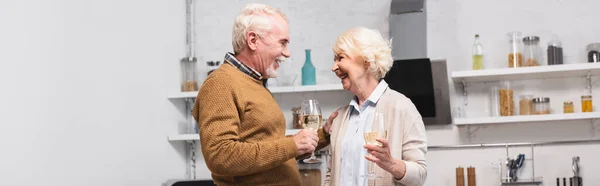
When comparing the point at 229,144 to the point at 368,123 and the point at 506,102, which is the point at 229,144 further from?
the point at 506,102

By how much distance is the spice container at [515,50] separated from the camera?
472cm

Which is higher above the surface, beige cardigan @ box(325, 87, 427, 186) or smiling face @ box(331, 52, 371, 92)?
smiling face @ box(331, 52, 371, 92)

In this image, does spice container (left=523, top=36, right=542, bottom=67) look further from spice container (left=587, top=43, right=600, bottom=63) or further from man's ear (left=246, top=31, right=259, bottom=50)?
man's ear (left=246, top=31, right=259, bottom=50)

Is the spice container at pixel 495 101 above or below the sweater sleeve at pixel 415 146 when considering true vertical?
above

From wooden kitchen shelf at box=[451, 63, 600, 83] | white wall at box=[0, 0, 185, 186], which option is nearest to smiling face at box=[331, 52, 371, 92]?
white wall at box=[0, 0, 185, 186]

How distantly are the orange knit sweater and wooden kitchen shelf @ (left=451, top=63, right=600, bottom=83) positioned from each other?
2356 millimetres

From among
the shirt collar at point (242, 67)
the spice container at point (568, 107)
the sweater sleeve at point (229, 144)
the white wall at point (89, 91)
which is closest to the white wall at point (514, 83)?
the spice container at point (568, 107)

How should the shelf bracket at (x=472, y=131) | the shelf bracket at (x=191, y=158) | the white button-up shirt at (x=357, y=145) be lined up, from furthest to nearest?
the shelf bracket at (x=191, y=158) → the shelf bracket at (x=472, y=131) → the white button-up shirt at (x=357, y=145)

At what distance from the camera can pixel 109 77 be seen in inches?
176

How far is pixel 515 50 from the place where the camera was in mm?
4762

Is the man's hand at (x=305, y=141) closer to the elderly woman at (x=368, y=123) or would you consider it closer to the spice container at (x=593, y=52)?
the elderly woman at (x=368, y=123)

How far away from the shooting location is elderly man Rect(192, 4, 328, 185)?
2348 mm

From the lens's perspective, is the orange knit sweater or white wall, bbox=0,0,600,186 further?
white wall, bbox=0,0,600,186

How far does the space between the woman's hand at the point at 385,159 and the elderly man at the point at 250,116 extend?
0.19 m
